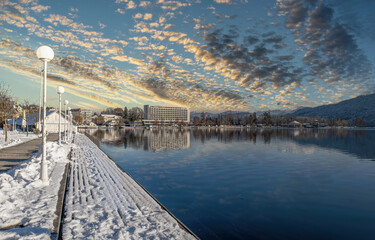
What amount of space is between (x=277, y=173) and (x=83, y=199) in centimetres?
1311

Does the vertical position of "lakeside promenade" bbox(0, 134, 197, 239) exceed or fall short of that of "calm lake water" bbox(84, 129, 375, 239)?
it exceeds it

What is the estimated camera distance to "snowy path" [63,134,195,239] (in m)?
5.74

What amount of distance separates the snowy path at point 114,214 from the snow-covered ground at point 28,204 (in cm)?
50

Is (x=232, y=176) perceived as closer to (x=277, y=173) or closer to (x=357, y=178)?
(x=277, y=173)

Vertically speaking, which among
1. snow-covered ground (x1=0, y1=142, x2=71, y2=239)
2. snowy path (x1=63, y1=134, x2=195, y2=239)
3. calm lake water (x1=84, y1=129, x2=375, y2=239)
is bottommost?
calm lake water (x1=84, y1=129, x2=375, y2=239)

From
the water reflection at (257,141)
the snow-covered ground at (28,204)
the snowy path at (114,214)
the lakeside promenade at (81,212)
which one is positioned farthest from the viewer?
the water reflection at (257,141)

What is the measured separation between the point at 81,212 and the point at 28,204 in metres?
1.63

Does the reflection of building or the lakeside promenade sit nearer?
the lakeside promenade

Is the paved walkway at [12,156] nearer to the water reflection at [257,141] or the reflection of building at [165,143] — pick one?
the water reflection at [257,141]

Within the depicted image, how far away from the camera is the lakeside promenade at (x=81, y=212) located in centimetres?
557

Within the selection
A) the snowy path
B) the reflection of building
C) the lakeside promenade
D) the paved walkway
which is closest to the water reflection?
the reflection of building

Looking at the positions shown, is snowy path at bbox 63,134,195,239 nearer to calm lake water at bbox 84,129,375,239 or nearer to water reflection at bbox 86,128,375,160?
calm lake water at bbox 84,129,375,239

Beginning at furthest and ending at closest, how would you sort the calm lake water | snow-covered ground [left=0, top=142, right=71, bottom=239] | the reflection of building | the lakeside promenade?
the reflection of building
the calm lake water
the lakeside promenade
snow-covered ground [left=0, top=142, right=71, bottom=239]

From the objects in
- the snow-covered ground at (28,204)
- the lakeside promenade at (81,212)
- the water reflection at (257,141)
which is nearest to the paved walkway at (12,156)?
the snow-covered ground at (28,204)
